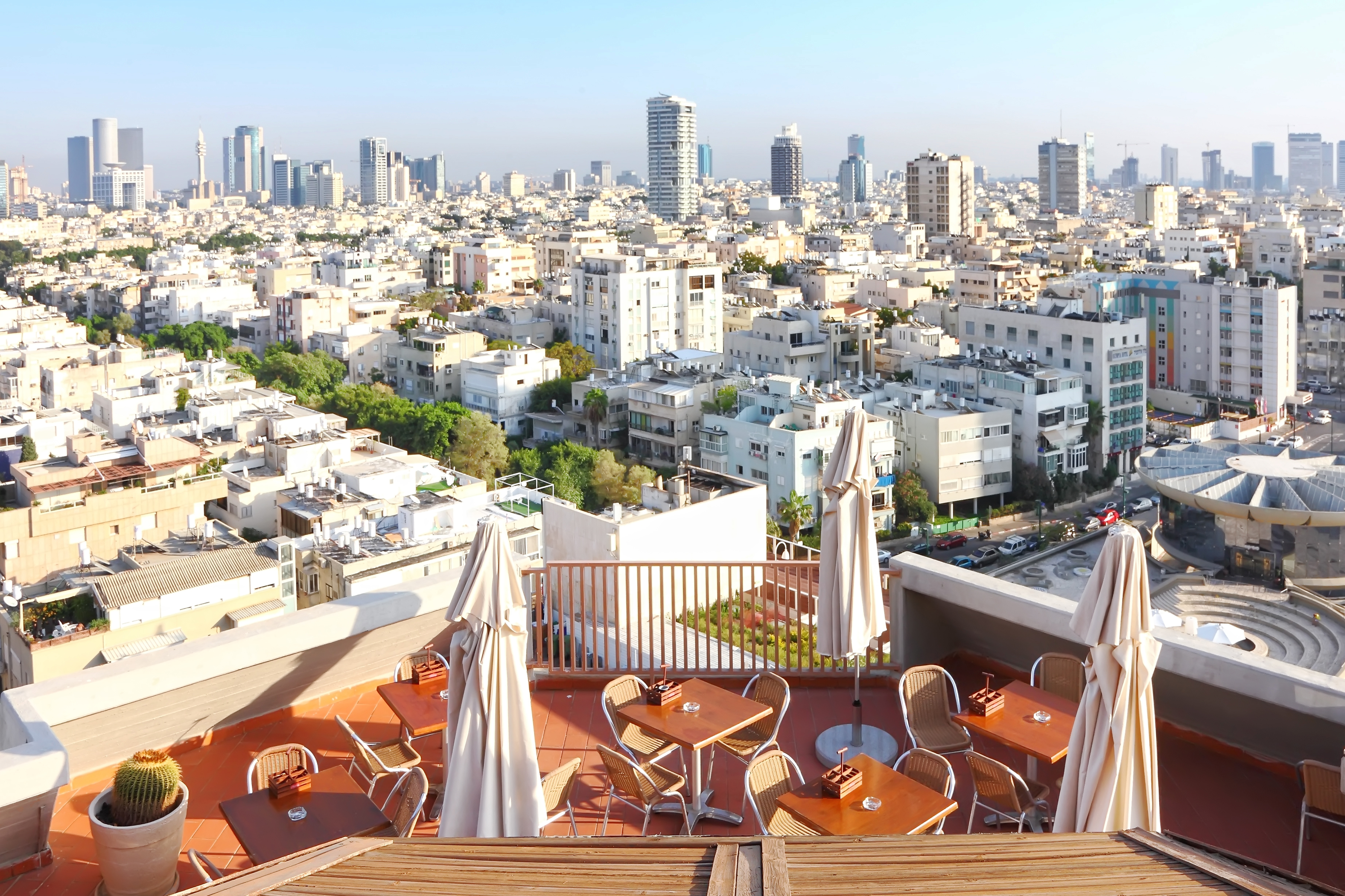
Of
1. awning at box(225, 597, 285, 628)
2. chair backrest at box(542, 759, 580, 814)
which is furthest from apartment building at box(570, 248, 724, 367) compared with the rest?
chair backrest at box(542, 759, 580, 814)

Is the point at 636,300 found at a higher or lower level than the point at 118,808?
A: higher

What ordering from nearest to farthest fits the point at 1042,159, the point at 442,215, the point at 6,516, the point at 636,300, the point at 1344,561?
the point at 6,516
the point at 1344,561
the point at 636,300
the point at 442,215
the point at 1042,159

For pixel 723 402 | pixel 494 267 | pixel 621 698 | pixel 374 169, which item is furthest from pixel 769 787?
pixel 374 169

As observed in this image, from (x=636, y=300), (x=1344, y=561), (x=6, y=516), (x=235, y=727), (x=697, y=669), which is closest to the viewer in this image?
(x=235, y=727)

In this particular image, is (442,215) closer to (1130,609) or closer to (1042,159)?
(1042,159)

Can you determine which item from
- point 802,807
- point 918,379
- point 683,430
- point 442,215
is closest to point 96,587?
point 802,807

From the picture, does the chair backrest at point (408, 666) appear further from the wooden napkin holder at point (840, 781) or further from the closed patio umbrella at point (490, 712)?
the wooden napkin holder at point (840, 781)

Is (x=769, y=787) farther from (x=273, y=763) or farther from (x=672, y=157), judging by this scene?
(x=672, y=157)
